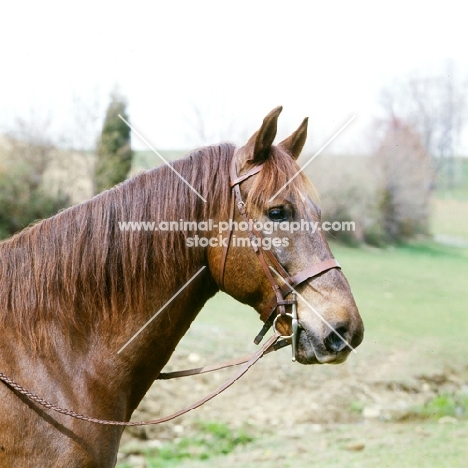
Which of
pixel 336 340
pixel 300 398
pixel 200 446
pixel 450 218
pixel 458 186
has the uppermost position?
pixel 336 340

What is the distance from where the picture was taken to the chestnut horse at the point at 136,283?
8.74 ft

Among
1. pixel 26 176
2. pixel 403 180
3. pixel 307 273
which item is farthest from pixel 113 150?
pixel 307 273

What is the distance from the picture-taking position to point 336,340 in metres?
2.64

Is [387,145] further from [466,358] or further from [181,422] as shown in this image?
[181,422]

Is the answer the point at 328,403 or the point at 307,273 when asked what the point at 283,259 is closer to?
the point at 307,273

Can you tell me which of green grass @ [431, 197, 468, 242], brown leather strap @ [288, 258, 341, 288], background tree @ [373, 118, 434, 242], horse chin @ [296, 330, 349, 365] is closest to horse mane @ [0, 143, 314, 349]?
brown leather strap @ [288, 258, 341, 288]

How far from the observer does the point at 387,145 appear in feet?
60.1

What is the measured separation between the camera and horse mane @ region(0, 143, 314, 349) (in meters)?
2.77

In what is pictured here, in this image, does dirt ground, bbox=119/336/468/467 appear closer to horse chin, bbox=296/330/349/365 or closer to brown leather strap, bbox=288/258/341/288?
horse chin, bbox=296/330/349/365

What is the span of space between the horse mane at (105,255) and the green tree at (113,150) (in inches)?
551

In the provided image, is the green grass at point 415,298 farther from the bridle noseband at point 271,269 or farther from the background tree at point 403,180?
the bridle noseband at point 271,269

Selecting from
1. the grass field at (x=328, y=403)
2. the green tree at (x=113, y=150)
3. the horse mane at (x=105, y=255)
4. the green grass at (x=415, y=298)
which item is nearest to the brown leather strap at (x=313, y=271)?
the horse mane at (x=105, y=255)

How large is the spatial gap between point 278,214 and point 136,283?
88cm

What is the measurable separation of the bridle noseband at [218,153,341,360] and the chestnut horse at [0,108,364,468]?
0.07 feet
